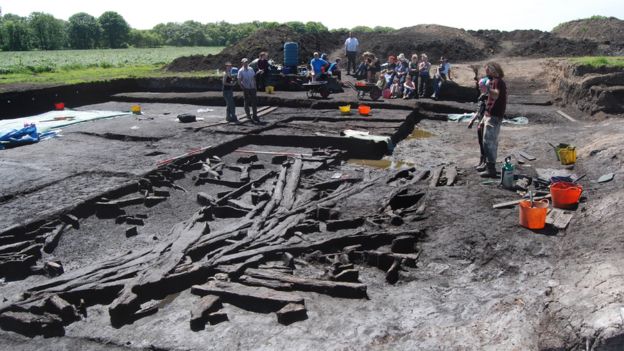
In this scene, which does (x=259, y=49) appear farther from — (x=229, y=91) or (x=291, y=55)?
(x=229, y=91)

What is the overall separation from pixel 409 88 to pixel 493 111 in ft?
32.8

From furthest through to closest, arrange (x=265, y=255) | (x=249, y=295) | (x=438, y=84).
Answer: (x=438, y=84) < (x=265, y=255) < (x=249, y=295)

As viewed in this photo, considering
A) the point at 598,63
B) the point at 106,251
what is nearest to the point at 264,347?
the point at 106,251

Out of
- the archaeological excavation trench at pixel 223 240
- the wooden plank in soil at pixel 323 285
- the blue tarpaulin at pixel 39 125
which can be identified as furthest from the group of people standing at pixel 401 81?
the blue tarpaulin at pixel 39 125

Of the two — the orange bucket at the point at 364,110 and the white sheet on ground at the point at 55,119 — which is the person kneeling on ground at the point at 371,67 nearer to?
the orange bucket at the point at 364,110

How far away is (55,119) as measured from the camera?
17266 mm

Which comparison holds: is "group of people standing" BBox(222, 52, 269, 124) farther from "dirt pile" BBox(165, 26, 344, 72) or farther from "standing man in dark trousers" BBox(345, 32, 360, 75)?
"dirt pile" BBox(165, 26, 344, 72)

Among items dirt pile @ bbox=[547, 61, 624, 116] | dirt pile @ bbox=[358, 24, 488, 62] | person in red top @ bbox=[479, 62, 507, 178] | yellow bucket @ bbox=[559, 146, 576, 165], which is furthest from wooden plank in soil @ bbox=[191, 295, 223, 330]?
dirt pile @ bbox=[358, 24, 488, 62]

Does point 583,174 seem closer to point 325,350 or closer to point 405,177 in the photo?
point 405,177

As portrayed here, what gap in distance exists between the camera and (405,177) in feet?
34.4

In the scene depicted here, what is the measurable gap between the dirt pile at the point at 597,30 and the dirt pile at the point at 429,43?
262 inches

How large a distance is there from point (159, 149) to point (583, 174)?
966 cm

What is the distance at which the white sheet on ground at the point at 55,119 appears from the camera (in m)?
15.8

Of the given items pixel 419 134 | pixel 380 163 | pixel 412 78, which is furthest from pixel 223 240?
pixel 412 78
